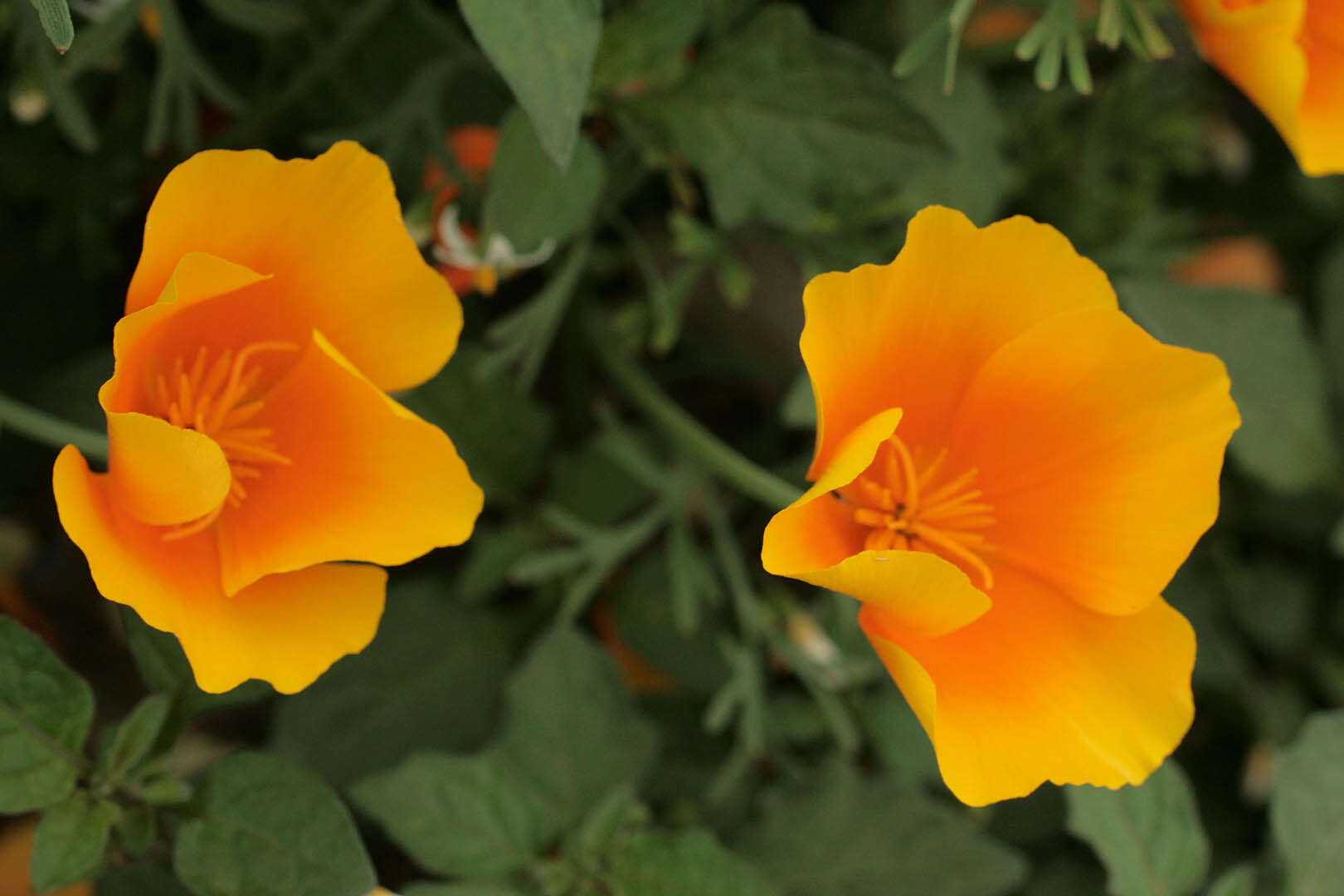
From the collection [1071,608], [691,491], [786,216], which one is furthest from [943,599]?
[691,491]

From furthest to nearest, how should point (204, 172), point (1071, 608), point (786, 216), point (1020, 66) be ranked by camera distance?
point (1020, 66) < point (786, 216) < point (1071, 608) < point (204, 172)

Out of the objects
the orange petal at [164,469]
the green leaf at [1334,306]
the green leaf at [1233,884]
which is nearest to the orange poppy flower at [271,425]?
the orange petal at [164,469]

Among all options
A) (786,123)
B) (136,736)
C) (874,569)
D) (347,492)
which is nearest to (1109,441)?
(874,569)

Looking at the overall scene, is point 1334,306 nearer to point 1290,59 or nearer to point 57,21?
point 1290,59

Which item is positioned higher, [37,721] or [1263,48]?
[1263,48]

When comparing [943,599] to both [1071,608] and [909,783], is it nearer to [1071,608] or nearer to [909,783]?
[1071,608]

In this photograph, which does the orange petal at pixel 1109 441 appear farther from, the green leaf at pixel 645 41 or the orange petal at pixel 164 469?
the orange petal at pixel 164 469

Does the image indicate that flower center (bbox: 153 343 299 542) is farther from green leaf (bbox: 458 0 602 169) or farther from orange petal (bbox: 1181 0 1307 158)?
orange petal (bbox: 1181 0 1307 158)

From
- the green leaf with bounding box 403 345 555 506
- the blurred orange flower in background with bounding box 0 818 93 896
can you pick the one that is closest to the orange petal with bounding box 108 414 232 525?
the green leaf with bounding box 403 345 555 506
